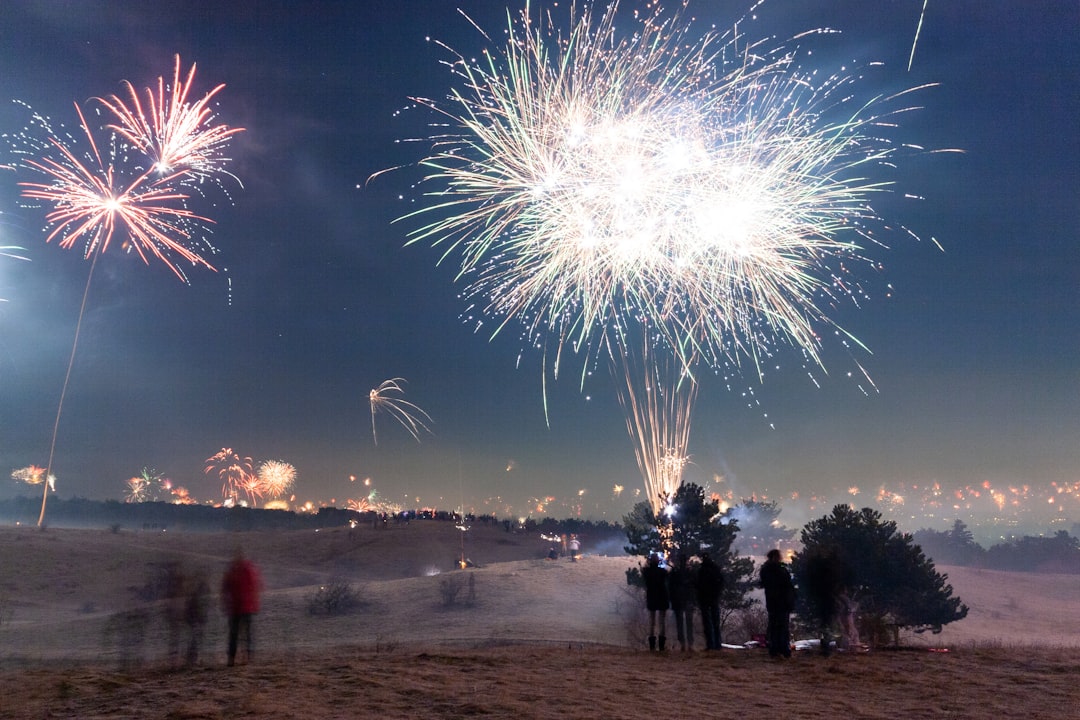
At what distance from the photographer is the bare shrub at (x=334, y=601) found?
82.0 feet

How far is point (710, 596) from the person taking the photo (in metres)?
11.0

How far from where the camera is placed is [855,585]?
76.3ft

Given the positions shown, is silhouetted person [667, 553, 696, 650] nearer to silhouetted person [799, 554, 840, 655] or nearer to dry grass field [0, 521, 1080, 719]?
dry grass field [0, 521, 1080, 719]

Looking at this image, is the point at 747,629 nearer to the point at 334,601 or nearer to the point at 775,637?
the point at 775,637

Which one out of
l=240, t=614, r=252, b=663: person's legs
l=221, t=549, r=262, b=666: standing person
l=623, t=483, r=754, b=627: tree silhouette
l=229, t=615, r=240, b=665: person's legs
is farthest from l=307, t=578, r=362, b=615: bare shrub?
l=229, t=615, r=240, b=665: person's legs

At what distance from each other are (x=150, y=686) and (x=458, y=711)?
12.9 feet

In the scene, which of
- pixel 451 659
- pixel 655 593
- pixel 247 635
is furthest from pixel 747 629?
pixel 247 635

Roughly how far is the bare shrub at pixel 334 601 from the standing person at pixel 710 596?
18021 millimetres

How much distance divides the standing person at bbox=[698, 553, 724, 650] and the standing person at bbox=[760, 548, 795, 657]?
0.83 metres

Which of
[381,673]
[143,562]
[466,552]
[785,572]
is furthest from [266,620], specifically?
[466,552]

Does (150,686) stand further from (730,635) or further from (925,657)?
(730,635)

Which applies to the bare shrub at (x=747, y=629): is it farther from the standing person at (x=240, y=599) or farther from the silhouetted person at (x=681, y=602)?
the standing person at (x=240, y=599)

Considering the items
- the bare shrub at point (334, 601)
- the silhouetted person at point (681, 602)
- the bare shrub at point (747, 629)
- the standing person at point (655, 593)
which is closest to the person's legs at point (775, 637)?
the silhouetted person at point (681, 602)

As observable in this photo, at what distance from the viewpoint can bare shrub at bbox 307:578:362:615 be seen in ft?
82.0
